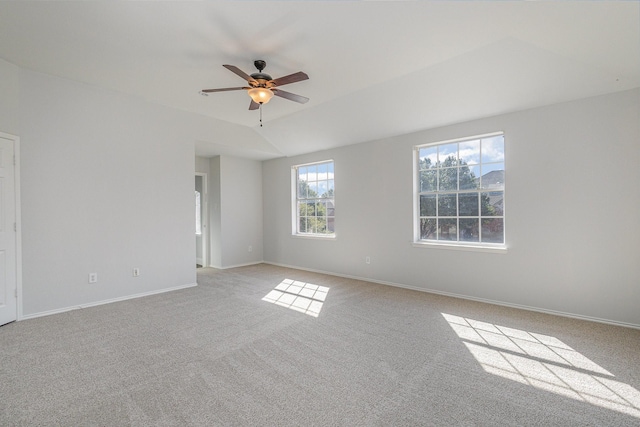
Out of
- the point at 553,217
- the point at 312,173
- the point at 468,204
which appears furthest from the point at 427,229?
the point at 312,173

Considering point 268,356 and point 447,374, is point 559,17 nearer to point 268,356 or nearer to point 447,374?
point 447,374

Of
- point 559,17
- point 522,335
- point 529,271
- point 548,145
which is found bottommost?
point 522,335

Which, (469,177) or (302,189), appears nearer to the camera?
(469,177)

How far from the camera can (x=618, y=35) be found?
8.21ft

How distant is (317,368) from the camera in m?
2.38

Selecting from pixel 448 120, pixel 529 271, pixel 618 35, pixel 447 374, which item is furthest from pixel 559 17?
pixel 447 374

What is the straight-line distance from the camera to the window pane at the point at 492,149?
4.04 metres

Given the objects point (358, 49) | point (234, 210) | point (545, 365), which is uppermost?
point (358, 49)

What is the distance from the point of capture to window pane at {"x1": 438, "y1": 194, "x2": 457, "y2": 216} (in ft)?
14.8

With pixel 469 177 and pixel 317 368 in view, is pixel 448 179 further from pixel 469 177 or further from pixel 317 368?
pixel 317 368

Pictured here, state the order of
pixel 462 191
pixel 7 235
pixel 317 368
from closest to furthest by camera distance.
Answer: pixel 317 368, pixel 7 235, pixel 462 191

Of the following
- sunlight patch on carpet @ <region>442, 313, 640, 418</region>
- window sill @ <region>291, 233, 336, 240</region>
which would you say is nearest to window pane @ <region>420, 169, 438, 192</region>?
window sill @ <region>291, 233, 336, 240</region>

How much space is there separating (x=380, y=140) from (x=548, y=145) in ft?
7.86

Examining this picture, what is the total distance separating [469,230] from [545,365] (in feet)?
7.20
